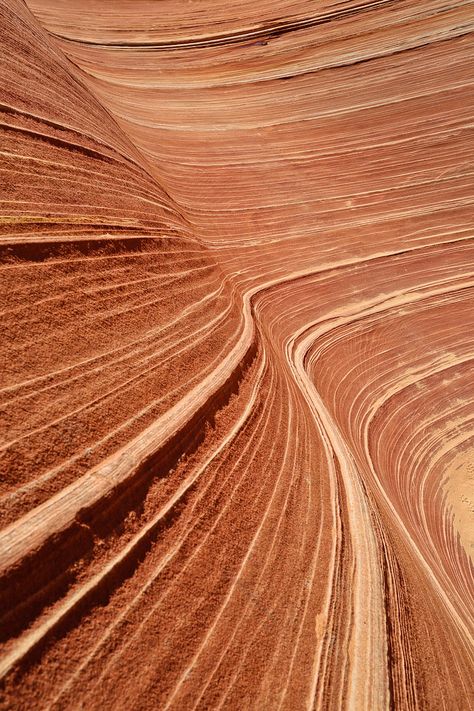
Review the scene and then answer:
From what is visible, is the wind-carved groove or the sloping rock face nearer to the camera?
the wind-carved groove

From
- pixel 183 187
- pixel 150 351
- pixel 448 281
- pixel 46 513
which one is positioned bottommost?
pixel 46 513

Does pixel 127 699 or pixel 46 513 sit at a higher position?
pixel 46 513

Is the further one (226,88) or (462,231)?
(226,88)

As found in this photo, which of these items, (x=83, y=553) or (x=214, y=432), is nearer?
(x=83, y=553)

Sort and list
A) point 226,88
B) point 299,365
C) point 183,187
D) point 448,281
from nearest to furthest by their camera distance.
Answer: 1. point 299,365
2. point 183,187
3. point 448,281
4. point 226,88

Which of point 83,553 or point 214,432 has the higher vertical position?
point 214,432

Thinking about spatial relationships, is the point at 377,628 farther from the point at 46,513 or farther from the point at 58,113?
the point at 58,113

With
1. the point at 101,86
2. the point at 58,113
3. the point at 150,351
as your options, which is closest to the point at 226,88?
the point at 101,86

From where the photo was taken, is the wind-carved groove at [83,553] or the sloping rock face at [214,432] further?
the sloping rock face at [214,432]
